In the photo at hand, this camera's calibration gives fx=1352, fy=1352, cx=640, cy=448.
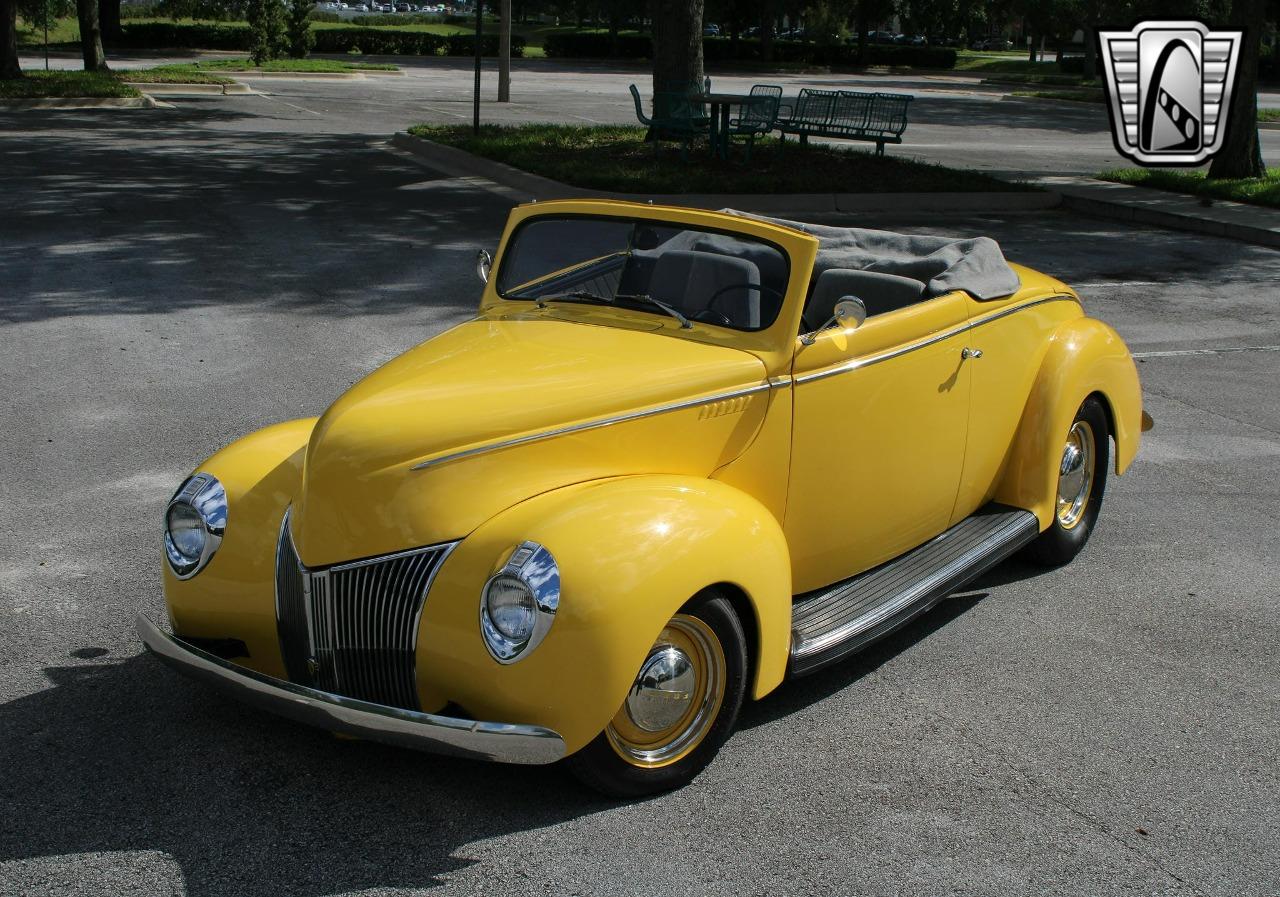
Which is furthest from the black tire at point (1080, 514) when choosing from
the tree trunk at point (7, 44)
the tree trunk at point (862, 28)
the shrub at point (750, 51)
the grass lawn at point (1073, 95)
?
the tree trunk at point (862, 28)

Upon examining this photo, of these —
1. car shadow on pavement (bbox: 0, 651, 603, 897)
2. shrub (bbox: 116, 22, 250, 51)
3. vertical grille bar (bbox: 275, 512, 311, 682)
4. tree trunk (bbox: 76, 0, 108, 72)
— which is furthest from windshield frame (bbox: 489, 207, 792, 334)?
shrub (bbox: 116, 22, 250, 51)

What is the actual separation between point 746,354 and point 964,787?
1.52 meters

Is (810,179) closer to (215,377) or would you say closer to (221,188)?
(221,188)

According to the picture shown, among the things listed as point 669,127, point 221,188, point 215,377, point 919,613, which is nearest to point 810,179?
point 669,127

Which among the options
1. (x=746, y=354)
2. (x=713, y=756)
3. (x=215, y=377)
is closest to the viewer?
(x=713, y=756)

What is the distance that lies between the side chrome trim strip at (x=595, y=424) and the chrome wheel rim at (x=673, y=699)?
655 mm

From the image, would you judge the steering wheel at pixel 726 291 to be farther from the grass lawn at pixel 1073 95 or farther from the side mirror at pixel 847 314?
the grass lawn at pixel 1073 95

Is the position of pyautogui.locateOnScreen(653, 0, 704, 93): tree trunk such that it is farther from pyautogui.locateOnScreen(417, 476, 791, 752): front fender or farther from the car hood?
pyautogui.locateOnScreen(417, 476, 791, 752): front fender

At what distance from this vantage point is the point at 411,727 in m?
3.47

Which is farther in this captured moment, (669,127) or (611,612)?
(669,127)

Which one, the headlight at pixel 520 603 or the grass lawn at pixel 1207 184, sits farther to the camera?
the grass lawn at pixel 1207 184

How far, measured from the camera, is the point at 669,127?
719 inches

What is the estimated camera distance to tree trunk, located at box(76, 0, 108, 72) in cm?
3322

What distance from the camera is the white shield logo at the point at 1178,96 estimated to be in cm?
2019
